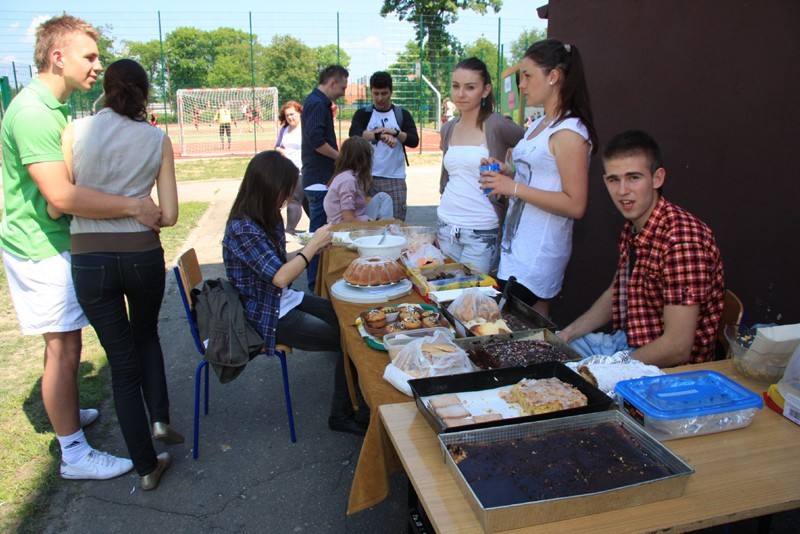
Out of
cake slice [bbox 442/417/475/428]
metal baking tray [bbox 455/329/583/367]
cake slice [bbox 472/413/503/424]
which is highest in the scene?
metal baking tray [bbox 455/329/583/367]

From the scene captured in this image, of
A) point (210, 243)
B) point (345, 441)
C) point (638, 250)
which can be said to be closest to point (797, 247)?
point (638, 250)

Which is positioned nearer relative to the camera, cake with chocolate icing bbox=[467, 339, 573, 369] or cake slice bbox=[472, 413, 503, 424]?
cake slice bbox=[472, 413, 503, 424]

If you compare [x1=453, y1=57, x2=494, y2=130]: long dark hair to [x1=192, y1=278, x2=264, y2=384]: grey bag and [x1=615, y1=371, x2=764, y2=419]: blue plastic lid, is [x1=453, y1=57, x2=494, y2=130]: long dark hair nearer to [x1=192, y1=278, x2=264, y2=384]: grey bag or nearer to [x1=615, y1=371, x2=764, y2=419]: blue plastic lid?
[x1=192, y1=278, x2=264, y2=384]: grey bag

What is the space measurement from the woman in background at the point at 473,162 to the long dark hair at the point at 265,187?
0.87 meters

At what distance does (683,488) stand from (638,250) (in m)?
1.04

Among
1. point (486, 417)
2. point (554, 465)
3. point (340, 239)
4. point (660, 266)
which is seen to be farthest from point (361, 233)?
point (554, 465)

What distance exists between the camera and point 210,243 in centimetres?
695

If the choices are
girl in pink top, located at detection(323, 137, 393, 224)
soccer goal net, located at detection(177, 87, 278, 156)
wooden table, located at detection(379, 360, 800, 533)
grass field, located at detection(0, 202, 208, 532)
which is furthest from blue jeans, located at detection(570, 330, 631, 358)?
soccer goal net, located at detection(177, 87, 278, 156)

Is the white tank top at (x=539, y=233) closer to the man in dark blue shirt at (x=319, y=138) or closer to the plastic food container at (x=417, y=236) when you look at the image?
the plastic food container at (x=417, y=236)

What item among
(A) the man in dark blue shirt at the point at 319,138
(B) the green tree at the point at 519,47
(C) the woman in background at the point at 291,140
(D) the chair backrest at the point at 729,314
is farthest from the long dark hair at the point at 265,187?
(B) the green tree at the point at 519,47

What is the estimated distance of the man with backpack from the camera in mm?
4949

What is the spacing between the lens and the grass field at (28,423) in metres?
2.45

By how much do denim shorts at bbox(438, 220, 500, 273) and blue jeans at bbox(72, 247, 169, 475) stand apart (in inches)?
58.3

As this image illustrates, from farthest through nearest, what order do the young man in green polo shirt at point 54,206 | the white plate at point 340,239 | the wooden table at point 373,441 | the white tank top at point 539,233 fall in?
the white plate at point 340,239, the white tank top at point 539,233, the young man in green polo shirt at point 54,206, the wooden table at point 373,441
